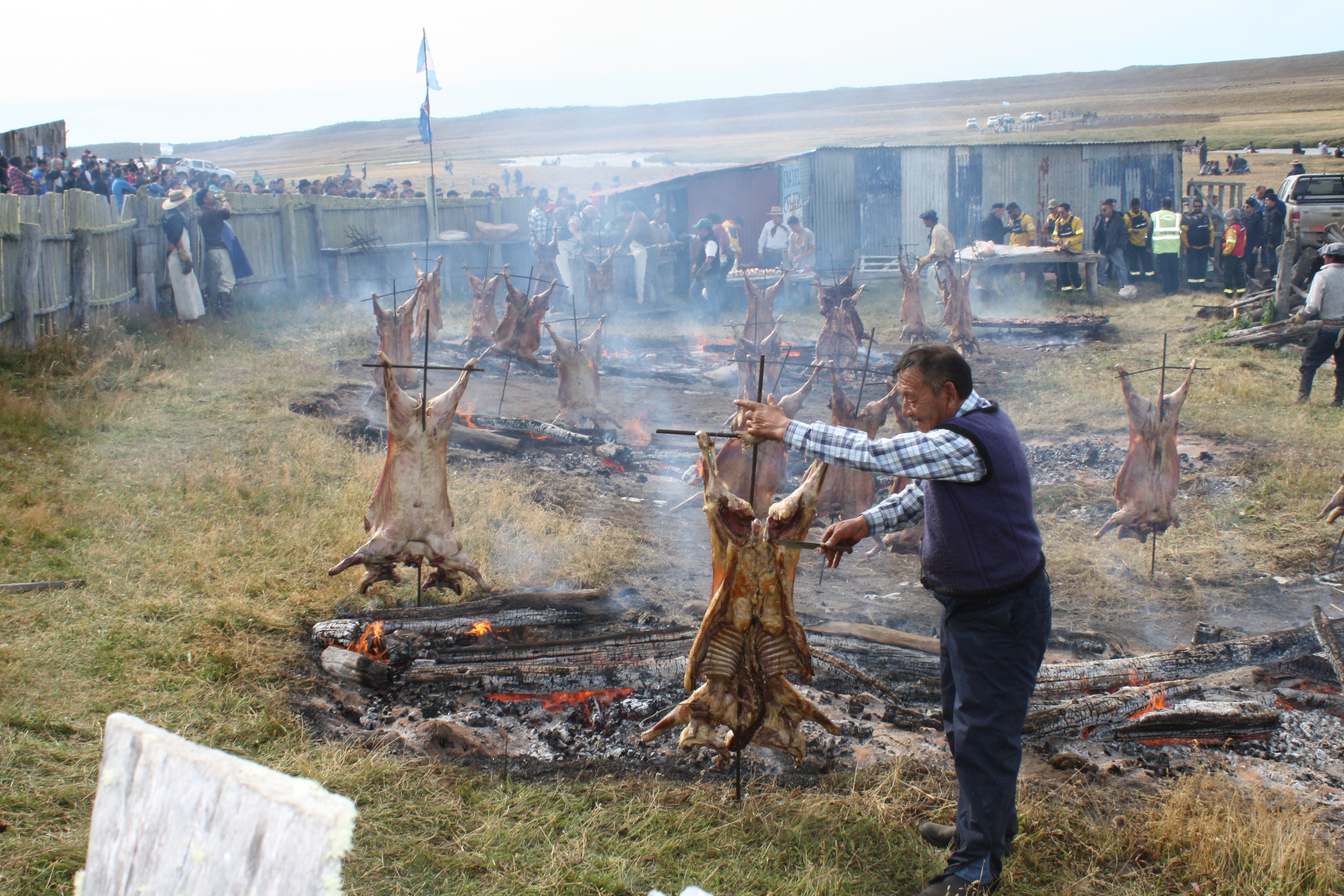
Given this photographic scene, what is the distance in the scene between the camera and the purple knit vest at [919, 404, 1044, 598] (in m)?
3.53

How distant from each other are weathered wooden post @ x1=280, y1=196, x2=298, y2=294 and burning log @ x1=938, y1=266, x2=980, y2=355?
42.4 ft

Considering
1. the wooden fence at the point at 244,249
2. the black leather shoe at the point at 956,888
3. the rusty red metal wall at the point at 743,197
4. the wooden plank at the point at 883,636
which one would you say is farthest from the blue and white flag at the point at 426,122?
the black leather shoe at the point at 956,888

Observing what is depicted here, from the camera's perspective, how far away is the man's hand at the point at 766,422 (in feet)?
11.7

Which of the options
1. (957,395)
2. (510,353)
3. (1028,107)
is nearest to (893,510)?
(957,395)

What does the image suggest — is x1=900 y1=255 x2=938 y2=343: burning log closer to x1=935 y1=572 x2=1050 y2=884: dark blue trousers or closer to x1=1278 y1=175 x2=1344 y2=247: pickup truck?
x1=1278 y1=175 x2=1344 y2=247: pickup truck

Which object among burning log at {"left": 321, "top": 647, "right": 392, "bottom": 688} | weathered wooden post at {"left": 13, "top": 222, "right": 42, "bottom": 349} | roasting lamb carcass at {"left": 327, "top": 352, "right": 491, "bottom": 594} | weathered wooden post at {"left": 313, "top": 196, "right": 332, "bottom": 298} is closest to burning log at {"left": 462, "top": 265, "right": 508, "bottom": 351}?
weathered wooden post at {"left": 13, "top": 222, "right": 42, "bottom": 349}

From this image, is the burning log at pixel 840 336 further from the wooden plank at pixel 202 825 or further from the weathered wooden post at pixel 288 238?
the wooden plank at pixel 202 825

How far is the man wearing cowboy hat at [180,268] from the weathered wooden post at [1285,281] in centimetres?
1780

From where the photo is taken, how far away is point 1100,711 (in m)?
4.95

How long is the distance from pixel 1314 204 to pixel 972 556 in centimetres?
1813

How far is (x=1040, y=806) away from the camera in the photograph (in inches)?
167

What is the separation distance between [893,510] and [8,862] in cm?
379

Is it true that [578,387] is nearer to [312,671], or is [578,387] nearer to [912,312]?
[312,671]

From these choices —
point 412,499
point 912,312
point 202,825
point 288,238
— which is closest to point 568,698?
point 412,499
